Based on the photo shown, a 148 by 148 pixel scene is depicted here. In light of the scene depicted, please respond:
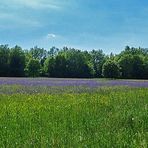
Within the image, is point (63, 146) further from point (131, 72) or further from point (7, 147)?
point (131, 72)

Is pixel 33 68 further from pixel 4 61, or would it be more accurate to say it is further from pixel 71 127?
pixel 71 127

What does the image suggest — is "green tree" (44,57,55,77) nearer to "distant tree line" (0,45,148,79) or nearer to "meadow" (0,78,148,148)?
"distant tree line" (0,45,148,79)

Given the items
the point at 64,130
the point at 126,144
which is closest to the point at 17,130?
the point at 64,130

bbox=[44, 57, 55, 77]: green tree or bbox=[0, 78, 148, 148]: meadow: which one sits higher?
bbox=[44, 57, 55, 77]: green tree

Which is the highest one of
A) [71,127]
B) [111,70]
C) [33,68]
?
[33,68]

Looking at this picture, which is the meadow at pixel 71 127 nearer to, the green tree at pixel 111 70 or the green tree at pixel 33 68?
the green tree at pixel 111 70

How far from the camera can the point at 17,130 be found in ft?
26.8

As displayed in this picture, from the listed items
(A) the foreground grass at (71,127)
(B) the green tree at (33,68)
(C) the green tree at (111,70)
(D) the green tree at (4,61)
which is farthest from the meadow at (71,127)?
(B) the green tree at (33,68)

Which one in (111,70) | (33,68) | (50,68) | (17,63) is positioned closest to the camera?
(111,70)

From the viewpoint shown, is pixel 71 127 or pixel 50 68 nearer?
pixel 71 127

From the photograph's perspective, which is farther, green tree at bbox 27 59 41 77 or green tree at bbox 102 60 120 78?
green tree at bbox 27 59 41 77

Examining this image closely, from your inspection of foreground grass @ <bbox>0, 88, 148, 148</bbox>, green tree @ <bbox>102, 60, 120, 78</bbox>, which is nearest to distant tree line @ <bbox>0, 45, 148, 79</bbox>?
green tree @ <bbox>102, 60, 120, 78</bbox>

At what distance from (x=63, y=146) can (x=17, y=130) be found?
193 cm

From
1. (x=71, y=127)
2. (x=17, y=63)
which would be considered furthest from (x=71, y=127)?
(x=17, y=63)
